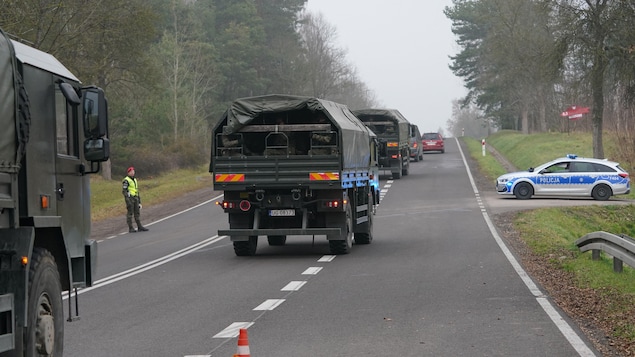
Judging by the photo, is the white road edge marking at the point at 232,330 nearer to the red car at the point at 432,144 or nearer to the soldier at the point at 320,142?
the soldier at the point at 320,142

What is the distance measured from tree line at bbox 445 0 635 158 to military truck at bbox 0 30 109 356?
29.6 m

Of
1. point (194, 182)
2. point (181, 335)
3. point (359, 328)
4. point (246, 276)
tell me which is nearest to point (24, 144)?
point (181, 335)

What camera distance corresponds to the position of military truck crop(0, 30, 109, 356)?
22.8 ft

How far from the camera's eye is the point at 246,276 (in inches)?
632

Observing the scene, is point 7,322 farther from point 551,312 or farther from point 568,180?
point 568,180

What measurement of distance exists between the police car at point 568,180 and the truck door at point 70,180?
2751 centimetres

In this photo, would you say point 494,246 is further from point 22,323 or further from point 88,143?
point 22,323

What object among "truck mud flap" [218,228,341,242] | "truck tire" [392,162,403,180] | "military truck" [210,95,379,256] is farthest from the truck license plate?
"truck tire" [392,162,403,180]

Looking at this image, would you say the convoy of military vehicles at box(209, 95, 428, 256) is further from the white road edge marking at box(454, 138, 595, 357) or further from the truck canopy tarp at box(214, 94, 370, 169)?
the white road edge marking at box(454, 138, 595, 357)

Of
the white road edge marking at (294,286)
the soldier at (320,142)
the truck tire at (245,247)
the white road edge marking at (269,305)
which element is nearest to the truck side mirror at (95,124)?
the white road edge marking at (269,305)

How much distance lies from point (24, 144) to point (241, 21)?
256ft

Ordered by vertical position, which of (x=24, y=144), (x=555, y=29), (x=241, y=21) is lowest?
(x=24, y=144)

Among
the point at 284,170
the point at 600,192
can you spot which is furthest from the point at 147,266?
the point at 600,192

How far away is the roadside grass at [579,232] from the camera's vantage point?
1195cm
